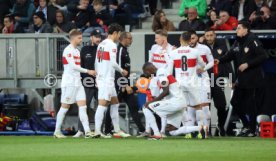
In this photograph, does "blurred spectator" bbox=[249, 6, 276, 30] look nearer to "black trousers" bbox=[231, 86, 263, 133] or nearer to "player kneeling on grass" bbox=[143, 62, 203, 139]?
"black trousers" bbox=[231, 86, 263, 133]

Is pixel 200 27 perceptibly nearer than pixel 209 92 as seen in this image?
No

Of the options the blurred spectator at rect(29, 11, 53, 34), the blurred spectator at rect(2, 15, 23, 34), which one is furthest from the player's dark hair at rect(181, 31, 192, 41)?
the blurred spectator at rect(2, 15, 23, 34)

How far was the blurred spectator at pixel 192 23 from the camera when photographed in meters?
23.6

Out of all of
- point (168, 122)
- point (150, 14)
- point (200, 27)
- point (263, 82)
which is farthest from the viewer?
point (150, 14)

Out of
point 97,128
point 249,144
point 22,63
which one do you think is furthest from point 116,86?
point 249,144

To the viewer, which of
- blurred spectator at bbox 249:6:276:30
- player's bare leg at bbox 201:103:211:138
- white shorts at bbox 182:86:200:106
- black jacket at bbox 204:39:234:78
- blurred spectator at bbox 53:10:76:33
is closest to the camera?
white shorts at bbox 182:86:200:106

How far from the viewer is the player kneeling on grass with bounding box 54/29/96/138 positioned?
2083 centimetres

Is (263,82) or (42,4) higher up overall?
(42,4)

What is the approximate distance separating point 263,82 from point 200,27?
268 cm

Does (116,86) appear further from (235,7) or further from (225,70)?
(235,7)

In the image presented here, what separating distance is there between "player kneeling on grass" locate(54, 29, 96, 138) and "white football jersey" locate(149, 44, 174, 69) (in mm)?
1987

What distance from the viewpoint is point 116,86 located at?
22.1 metres

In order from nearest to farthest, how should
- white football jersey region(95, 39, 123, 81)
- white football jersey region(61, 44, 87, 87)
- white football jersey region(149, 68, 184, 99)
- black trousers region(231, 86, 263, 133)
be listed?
1. white football jersey region(149, 68, 184, 99)
2. white football jersey region(95, 39, 123, 81)
3. white football jersey region(61, 44, 87, 87)
4. black trousers region(231, 86, 263, 133)

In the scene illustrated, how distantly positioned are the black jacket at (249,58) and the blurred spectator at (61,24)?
4.98 metres
